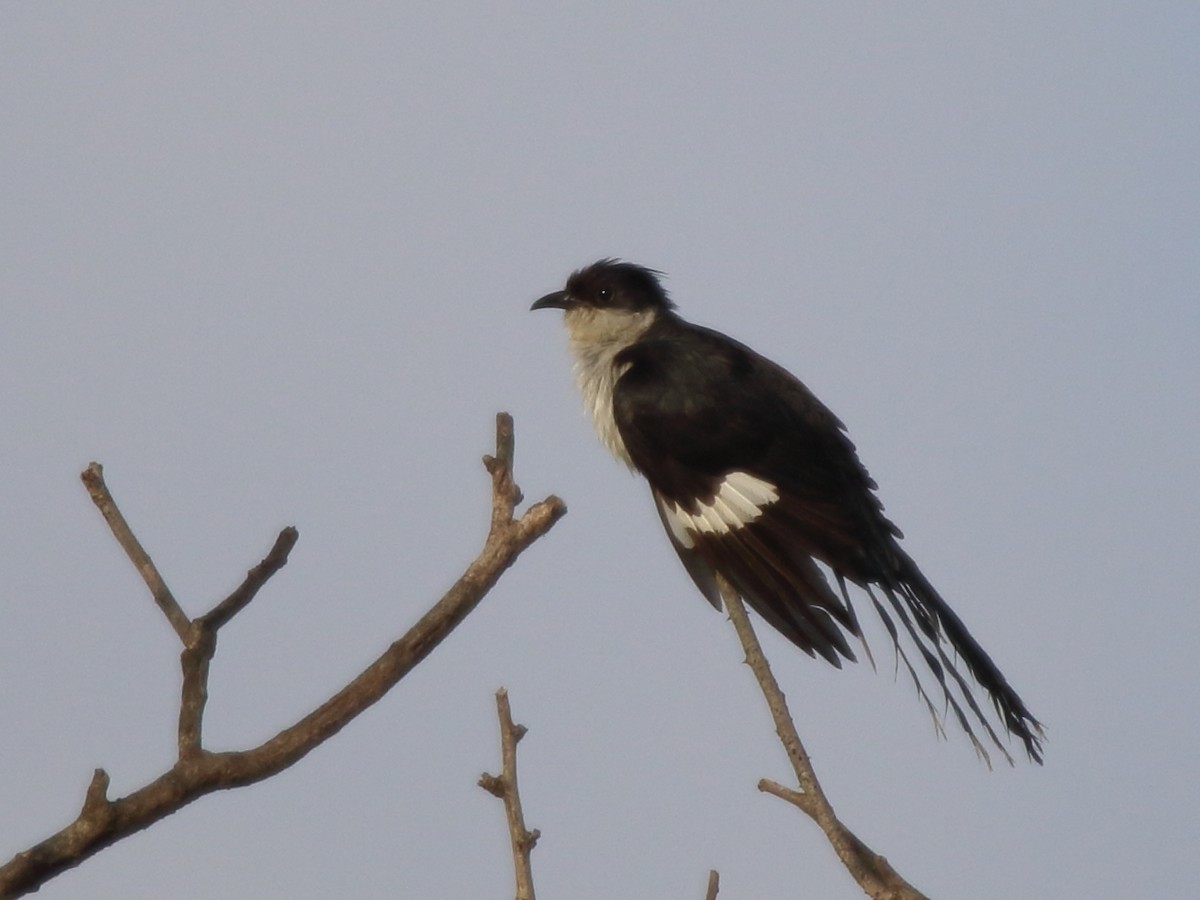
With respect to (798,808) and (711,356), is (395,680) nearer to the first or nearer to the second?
(798,808)

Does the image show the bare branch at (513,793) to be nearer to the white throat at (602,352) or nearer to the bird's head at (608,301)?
the white throat at (602,352)

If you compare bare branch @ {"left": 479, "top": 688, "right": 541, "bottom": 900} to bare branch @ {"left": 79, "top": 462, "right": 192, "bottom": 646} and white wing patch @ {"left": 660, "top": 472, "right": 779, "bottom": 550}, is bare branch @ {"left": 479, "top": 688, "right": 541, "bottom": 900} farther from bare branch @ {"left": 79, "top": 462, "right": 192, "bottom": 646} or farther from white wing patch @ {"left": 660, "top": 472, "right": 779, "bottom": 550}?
white wing patch @ {"left": 660, "top": 472, "right": 779, "bottom": 550}

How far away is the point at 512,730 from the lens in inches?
129

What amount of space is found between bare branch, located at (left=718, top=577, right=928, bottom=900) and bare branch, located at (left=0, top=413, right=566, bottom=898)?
2.17 ft

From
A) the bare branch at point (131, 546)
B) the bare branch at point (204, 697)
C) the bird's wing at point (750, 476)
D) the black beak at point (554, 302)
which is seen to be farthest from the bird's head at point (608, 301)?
the bare branch at point (131, 546)

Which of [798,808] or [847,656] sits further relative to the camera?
[847,656]

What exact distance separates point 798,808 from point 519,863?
681mm

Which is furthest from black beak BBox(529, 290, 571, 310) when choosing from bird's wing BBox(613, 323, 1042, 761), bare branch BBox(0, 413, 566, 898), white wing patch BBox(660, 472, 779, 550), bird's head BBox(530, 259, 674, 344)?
bare branch BBox(0, 413, 566, 898)

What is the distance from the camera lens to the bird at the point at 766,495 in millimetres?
5020

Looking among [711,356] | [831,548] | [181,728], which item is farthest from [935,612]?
[181,728]

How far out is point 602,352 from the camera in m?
6.66

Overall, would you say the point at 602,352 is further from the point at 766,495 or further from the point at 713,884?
the point at 713,884

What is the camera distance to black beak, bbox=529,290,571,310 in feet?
23.1

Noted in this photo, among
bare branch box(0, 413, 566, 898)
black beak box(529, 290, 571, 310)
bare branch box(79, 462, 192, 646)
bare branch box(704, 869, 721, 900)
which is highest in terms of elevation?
black beak box(529, 290, 571, 310)
